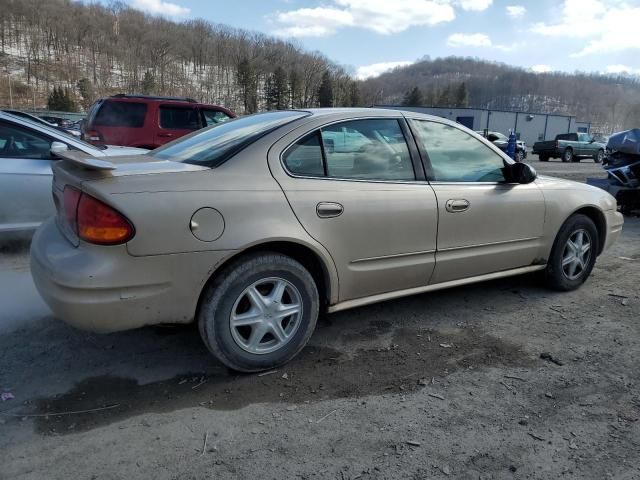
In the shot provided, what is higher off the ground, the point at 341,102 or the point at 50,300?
the point at 341,102

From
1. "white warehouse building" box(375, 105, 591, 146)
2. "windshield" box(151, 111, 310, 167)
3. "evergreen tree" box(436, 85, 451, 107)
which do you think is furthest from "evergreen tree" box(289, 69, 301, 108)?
"windshield" box(151, 111, 310, 167)

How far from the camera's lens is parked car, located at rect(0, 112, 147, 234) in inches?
185

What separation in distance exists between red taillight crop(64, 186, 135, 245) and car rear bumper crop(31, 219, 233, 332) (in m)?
0.04

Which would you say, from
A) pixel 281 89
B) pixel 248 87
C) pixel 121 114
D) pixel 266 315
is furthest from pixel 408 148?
pixel 248 87

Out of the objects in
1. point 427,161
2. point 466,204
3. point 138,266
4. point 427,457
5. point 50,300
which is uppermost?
point 427,161

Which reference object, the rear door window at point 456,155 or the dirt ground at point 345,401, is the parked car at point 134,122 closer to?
the dirt ground at point 345,401

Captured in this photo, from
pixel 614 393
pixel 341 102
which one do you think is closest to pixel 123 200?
pixel 614 393

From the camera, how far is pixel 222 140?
3072 mm

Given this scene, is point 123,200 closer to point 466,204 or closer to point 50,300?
point 50,300

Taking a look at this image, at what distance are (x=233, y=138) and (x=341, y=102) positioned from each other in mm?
93552

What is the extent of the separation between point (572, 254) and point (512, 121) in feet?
235

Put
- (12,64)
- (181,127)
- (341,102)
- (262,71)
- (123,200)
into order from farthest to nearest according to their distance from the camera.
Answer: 1. (262,71)
2. (12,64)
3. (341,102)
4. (181,127)
5. (123,200)

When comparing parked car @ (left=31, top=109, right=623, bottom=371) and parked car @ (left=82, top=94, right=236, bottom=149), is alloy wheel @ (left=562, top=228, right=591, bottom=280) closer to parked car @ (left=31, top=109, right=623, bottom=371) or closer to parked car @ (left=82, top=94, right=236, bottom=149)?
parked car @ (left=31, top=109, right=623, bottom=371)

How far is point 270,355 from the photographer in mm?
2811
